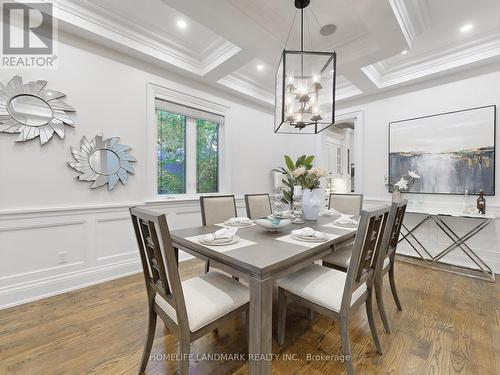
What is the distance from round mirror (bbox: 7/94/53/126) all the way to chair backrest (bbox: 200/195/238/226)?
5.60 feet

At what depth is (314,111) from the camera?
6.52 ft

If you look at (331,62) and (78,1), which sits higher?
(78,1)

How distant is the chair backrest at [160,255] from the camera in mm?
1041

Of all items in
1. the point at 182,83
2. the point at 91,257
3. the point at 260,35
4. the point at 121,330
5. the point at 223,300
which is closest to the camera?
the point at 223,300

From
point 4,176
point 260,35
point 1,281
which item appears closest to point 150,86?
point 260,35

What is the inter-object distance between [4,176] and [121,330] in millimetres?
1751

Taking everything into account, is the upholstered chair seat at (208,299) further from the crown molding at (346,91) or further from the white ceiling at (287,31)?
the crown molding at (346,91)

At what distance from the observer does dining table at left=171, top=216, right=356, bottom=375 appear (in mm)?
1114

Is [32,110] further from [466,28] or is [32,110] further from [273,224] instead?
[466,28]

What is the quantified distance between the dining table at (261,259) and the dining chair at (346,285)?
195 millimetres

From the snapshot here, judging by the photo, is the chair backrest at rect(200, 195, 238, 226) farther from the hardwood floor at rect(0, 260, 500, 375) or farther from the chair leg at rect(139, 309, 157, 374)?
the chair leg at rect(139, 309, 157, 374)

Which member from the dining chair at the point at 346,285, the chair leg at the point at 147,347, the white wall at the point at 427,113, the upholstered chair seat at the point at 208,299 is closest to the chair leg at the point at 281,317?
the dining chair at the point at 346,285

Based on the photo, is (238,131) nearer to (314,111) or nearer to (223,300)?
(314,111)

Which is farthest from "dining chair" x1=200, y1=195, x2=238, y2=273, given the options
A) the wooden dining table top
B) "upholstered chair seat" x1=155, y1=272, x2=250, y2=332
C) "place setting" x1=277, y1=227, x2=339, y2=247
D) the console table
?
the console table
